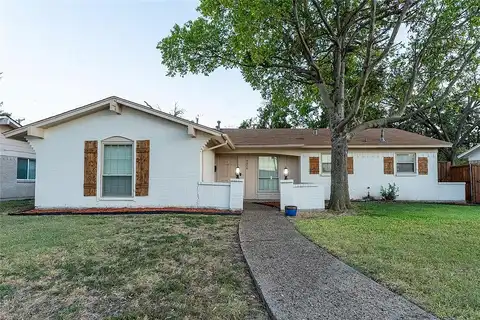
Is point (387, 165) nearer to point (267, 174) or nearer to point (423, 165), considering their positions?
point (423, 165)

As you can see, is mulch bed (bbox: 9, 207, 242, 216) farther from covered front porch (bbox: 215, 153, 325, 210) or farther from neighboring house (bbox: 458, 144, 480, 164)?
neighboring house (bbox: 458, 144, 480, 164)

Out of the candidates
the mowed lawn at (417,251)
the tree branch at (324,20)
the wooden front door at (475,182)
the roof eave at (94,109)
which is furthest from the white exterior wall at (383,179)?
the roof eave at (94,109)

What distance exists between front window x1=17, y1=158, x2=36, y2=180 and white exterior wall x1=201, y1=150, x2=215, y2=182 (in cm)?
894

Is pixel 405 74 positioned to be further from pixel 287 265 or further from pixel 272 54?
pixel 287 265

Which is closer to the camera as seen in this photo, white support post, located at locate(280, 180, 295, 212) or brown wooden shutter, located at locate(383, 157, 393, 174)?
white support post, located at locate(280, 180, 295, 212)

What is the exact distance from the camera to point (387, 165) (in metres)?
13.8

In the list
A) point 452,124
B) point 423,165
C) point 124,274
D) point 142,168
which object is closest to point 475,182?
point 423,165

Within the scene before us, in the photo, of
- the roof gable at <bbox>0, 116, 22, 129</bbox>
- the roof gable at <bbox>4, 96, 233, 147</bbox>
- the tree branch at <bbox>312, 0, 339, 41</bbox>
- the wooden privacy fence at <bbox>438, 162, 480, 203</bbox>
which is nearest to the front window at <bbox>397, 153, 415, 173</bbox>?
the wooden privacy fence at <bbox>438, 162, 480, 203</bbox>

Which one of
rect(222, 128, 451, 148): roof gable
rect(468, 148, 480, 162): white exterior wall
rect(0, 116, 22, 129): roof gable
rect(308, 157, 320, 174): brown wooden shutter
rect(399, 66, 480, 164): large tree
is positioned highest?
rect(399, 66, 480, 164): large tree

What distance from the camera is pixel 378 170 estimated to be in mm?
13844

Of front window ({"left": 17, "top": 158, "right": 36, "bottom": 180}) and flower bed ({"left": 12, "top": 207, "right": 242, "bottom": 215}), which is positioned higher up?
front window ({"left": 17, "top": 158, "right": 36, "bottom": 180})

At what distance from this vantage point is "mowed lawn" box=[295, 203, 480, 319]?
11.1ft

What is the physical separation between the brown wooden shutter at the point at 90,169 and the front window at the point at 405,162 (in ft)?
40.8

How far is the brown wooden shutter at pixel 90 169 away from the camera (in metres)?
10.2
